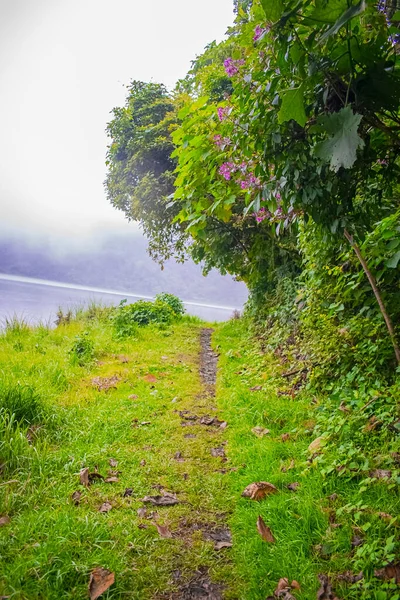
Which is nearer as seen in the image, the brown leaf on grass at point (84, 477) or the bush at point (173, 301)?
the brown leaf on grass at point (84, 477)

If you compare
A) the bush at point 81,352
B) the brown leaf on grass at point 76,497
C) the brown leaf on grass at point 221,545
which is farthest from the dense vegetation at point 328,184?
the bush at point 81,352

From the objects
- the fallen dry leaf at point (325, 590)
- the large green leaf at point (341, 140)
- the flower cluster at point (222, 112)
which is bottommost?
the fallen dry leaf at point (325, 590)

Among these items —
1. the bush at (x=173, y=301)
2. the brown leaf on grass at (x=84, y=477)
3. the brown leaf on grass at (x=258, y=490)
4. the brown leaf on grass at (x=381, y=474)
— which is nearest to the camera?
the brown leaf on grass at (x=381, y=474)

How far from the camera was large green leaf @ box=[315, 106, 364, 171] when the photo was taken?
1.18 meters

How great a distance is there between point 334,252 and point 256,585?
3.30 m

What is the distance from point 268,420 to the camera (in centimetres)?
338

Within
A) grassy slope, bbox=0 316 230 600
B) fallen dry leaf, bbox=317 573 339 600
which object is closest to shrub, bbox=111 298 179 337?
grassy slope, bbox=0 316 230 600

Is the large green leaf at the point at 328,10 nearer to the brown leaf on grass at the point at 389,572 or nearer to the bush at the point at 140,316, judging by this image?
the brown leaf on grass at the point at 389,572

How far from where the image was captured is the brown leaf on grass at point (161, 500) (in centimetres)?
232

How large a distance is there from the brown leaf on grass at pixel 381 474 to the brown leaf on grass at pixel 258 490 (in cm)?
64

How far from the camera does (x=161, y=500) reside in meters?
2.35

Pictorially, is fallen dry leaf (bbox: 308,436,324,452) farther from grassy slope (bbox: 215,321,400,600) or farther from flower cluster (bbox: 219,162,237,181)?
flower cluster (bbox: 219,162,237,181)

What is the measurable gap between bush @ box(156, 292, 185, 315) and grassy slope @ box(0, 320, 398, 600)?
7569mm

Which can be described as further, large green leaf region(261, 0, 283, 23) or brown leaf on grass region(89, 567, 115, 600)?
brown leaf on grass region(89, 567, 115, 600)
